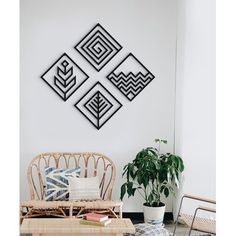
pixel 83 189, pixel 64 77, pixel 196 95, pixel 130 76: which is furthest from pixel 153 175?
pixel 64 77

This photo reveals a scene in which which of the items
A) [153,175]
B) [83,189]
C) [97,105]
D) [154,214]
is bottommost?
[154,214]

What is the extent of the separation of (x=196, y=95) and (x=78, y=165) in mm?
1587

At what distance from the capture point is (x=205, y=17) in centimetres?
461

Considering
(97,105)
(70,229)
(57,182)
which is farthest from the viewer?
(97,105)

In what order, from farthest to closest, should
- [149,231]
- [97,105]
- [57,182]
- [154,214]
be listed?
1. [97,105]
2. [154,214]
3. [57,182]
4. [149,231]

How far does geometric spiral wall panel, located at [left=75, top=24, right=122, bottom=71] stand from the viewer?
529 centimetres

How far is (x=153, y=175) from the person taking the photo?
4871mm

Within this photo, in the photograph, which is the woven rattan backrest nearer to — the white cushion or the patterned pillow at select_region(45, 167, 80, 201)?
the patterned pillow at select_region(45, 167, 80, 201)

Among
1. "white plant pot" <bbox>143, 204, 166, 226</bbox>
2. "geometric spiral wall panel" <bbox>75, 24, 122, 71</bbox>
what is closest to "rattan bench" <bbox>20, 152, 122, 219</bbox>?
"white plant pot" <bbox>143, 204, 166, 226</bbox>

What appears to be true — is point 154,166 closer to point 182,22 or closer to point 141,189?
point 141,189

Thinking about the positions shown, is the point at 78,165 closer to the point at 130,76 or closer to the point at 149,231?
the point at 130,76

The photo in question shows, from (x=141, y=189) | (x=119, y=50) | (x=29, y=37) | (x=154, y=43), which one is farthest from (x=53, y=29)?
(x=141, y=189)
